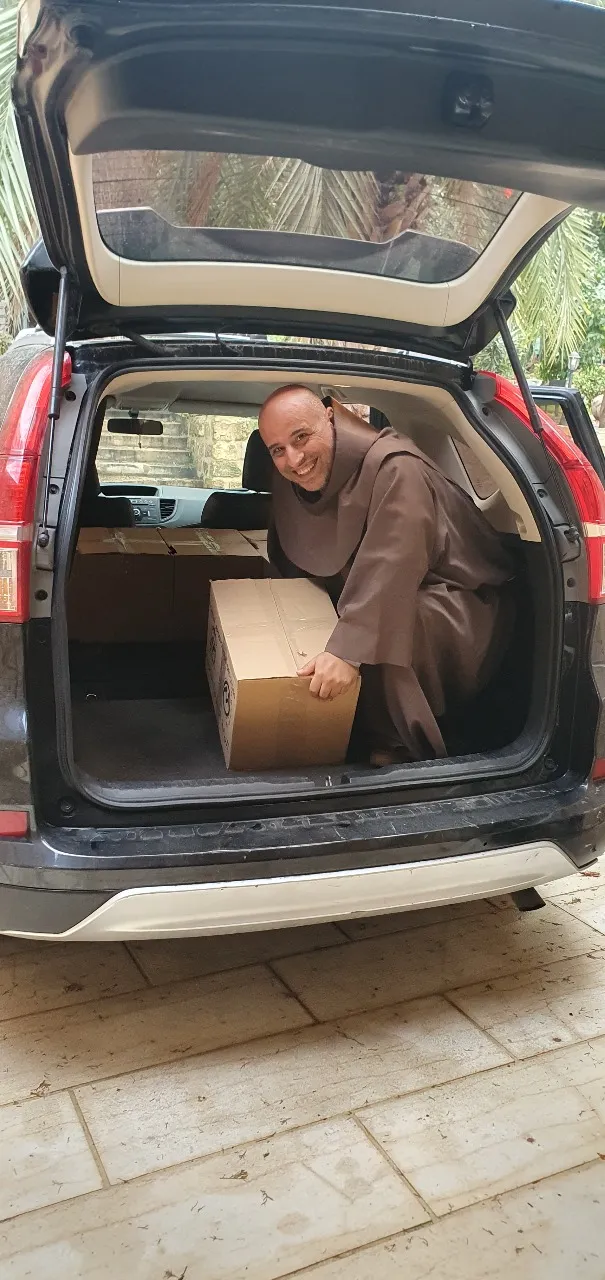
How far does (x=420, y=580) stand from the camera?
6.79 feet

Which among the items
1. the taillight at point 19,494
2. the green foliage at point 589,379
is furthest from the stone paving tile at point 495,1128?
the green foliage at point 589,379

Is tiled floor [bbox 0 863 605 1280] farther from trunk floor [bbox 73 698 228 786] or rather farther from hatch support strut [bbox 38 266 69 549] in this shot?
hatch support strut [bbox 38 266 69 549]

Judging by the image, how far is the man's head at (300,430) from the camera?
219cm

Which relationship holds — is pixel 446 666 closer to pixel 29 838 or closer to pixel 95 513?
pixel 29 838

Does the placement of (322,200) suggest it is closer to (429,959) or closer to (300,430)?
(300,430)

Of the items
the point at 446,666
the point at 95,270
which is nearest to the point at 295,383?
the point at 95,270

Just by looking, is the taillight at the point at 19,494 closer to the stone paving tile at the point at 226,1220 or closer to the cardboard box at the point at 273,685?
the cardboard box at the point at 273,685

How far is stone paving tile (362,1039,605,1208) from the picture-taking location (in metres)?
1.53

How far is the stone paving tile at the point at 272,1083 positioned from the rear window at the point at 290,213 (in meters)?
1.62

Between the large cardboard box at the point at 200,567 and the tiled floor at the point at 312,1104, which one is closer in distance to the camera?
the tiled floor at the point at 312,1104

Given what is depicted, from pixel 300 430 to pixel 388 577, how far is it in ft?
1.51

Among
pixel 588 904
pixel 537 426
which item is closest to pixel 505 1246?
pixel 588 904

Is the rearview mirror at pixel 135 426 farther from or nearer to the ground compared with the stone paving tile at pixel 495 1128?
farther from the ground

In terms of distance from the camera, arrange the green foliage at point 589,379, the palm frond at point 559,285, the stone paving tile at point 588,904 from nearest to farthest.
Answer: the stone paving tile at point 588,904 < the palm frond at point 559,285 < the green foliage at point 589,379
